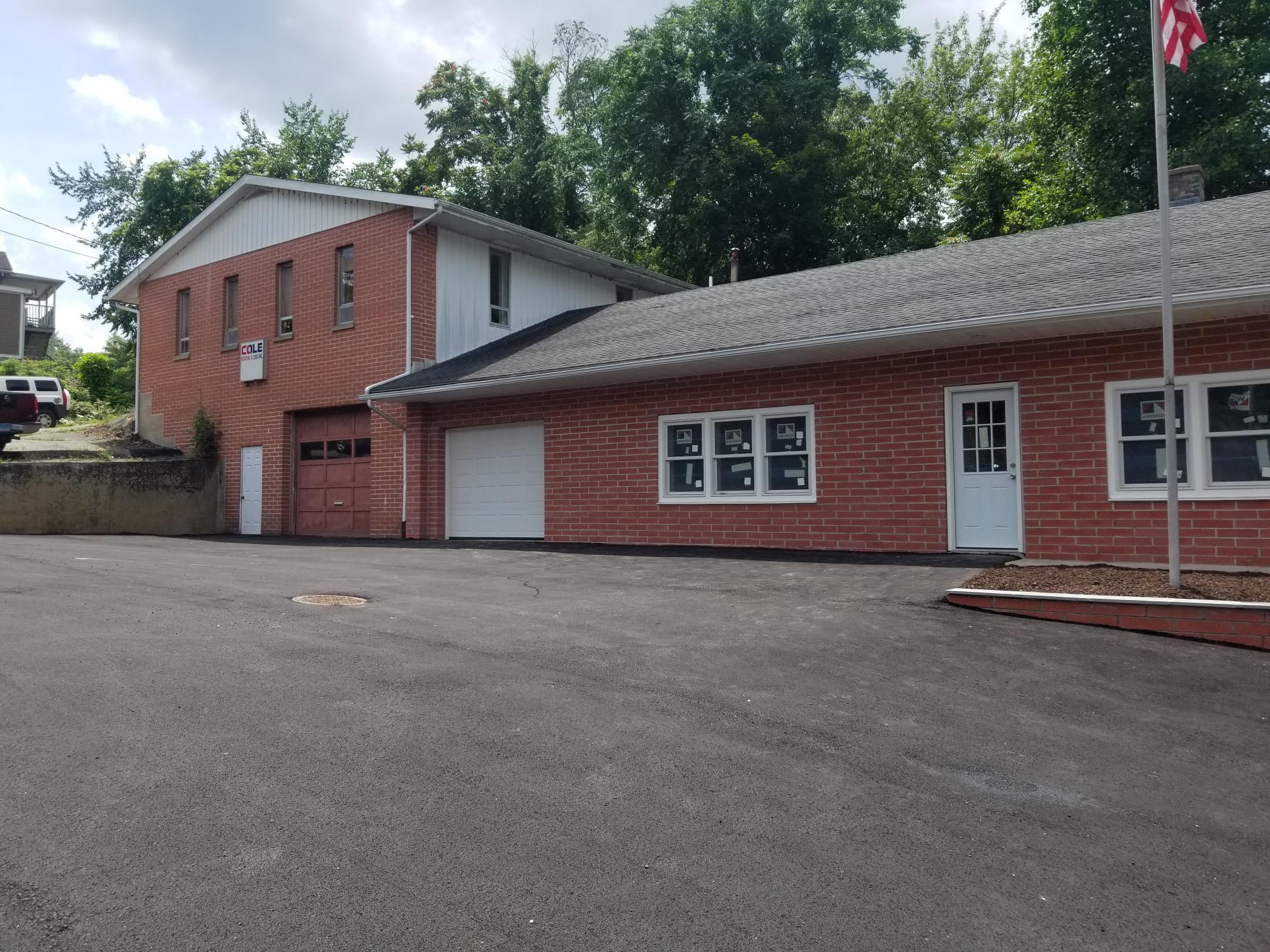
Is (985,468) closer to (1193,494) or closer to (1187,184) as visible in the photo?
(1193,494)

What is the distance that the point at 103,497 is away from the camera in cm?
1930

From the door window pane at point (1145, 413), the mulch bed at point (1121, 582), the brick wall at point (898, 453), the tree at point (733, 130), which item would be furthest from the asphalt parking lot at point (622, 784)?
the tree at point (733, 130)

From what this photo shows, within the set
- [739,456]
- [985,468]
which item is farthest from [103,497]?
[985,468]

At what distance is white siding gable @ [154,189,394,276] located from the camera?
19031 mm

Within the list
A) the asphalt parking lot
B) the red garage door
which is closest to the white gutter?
the red garage door

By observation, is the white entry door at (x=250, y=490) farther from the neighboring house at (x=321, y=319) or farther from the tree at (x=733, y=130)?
the tree at (x=733, y=130)

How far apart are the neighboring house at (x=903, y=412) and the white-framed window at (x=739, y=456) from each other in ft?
0.11

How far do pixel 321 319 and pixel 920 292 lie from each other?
1196cm

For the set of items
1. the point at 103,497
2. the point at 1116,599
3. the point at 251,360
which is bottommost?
the point at 1116,599

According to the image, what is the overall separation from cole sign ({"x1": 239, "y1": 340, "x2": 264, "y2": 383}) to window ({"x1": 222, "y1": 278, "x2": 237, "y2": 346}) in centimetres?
77

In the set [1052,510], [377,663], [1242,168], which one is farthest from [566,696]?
[1242,168]

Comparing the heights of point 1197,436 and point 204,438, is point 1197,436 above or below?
below

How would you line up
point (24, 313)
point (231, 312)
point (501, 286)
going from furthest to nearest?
point (24, 313)
point (231, 312)
point (501, 286)

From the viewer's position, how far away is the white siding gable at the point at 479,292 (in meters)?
18.4
